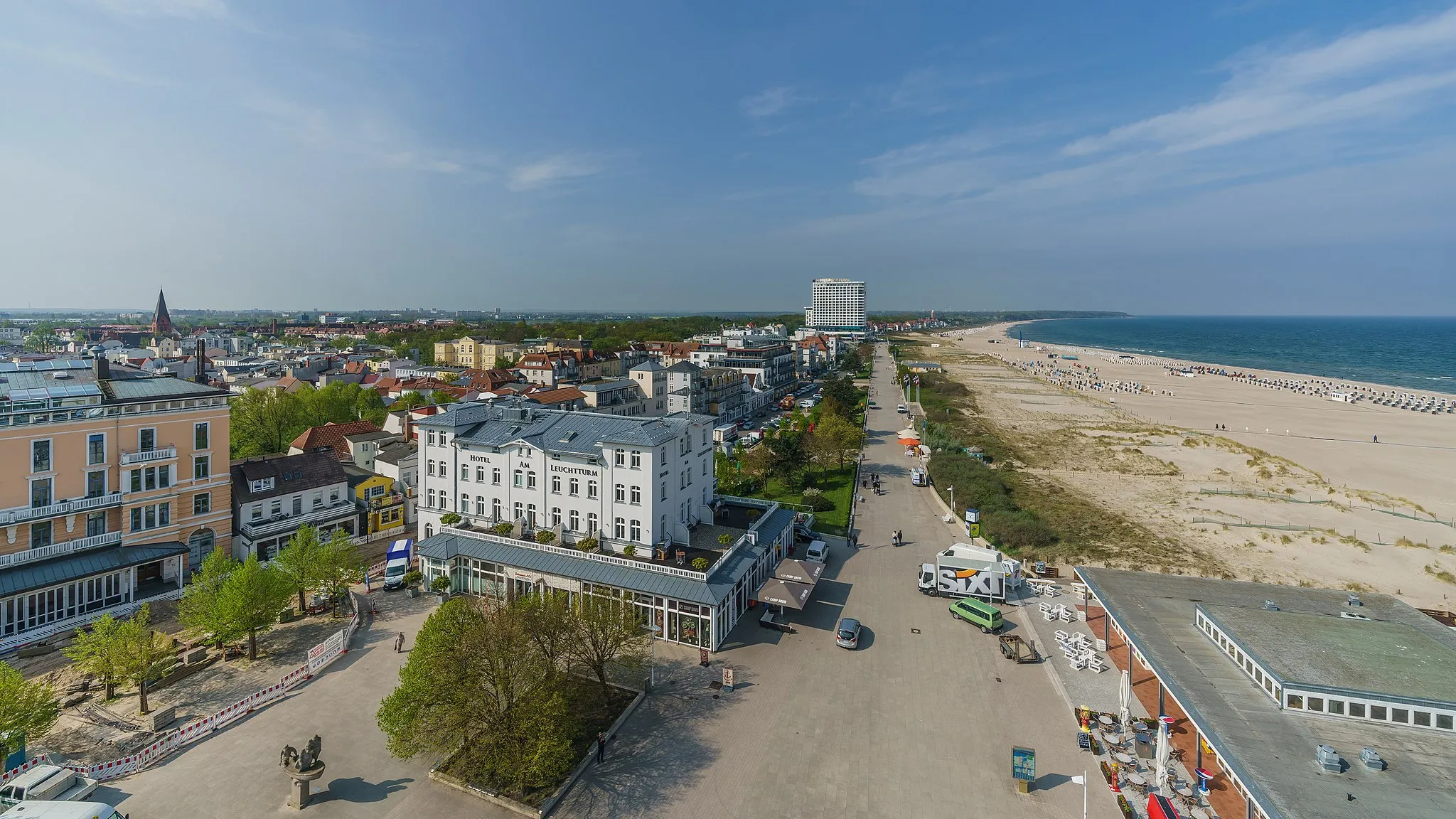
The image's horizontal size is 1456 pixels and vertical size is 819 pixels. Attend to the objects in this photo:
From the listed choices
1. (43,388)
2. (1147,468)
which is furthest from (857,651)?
(1147,468)

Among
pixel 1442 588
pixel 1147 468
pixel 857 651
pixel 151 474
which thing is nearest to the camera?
pixel 857 651

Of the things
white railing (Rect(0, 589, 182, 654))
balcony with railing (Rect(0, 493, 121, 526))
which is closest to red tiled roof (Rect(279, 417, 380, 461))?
balcony with railing (Rect(0, 493, 121, 526))

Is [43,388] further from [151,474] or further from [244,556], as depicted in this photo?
[244,556]

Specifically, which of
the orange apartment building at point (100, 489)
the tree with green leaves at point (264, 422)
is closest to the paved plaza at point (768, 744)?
the orange apartment building at point (100, 489)

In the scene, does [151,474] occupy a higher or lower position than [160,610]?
higher

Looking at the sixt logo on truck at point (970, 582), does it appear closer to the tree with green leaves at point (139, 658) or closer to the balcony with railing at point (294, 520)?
the tree with green leaves at point (139, 658)

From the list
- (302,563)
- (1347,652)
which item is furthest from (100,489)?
(1347,652)
